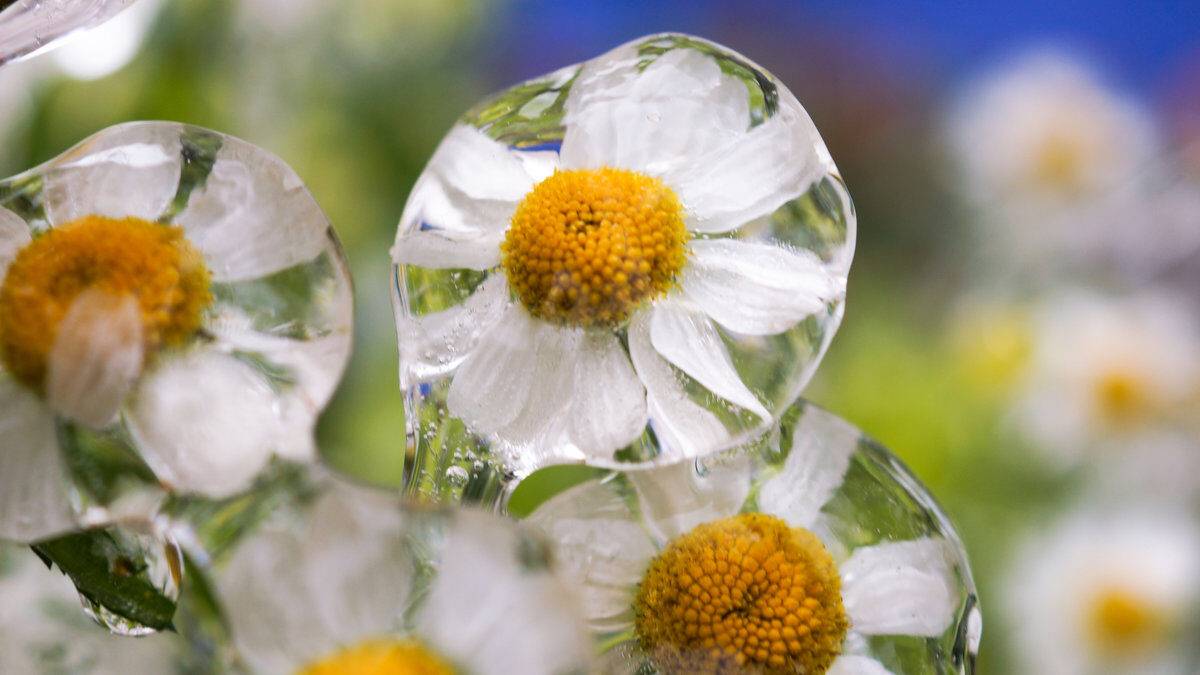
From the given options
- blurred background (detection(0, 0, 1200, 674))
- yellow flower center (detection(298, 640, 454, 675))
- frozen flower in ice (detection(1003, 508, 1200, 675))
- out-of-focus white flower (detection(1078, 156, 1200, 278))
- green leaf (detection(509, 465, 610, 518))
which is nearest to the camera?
yellow flower center (detection(298, 640, 454, 675))

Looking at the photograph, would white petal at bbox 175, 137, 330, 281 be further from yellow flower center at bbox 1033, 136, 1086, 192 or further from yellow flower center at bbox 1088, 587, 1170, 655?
yellow flower center at bbox 1033, 136, 1086, 192

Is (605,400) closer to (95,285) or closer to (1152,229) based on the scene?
(95,285)

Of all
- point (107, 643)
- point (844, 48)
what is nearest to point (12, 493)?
point (107, 643)

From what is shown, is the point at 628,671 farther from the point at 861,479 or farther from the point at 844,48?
the point at 844,48

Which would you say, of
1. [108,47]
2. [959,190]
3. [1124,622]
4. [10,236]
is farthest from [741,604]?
[959,190]

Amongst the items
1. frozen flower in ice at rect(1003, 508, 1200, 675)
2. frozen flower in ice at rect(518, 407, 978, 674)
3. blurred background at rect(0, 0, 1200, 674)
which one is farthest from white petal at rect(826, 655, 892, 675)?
frozen flower in ice at rect(1003, 508, 1200, 675)

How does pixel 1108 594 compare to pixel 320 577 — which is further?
pixel 1108 594

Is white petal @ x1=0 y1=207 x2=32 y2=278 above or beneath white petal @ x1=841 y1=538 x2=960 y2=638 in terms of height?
above
